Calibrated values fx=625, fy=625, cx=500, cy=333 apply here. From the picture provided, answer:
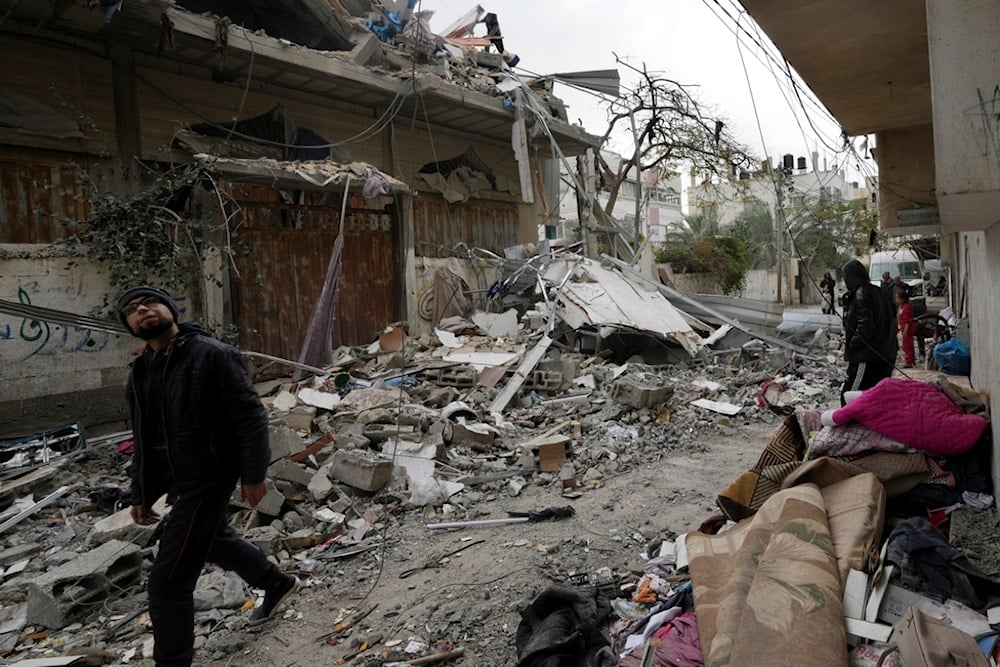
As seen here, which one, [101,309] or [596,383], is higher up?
[101,309]

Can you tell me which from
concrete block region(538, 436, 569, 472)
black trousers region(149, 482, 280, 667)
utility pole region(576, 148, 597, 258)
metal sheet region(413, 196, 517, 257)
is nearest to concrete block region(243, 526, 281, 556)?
black trousers region(149, 482, 280, 667)

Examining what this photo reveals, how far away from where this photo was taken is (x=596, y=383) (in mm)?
7988

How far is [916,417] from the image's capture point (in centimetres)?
326

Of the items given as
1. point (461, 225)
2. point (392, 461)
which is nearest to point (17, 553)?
point (392, 461)

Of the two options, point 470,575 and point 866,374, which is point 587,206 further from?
point 470,575

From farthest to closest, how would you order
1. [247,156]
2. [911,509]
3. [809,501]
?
[247,156], [911,509], [809,501]

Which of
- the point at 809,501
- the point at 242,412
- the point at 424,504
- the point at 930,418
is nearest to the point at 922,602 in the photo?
the point at 809,501

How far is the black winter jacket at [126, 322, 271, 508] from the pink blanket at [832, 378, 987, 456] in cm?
301

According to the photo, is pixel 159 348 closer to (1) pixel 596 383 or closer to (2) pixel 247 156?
(1) pixel 596 383

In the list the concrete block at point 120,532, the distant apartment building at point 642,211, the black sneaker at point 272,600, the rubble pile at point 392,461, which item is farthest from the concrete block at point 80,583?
the distant apartment building at point 642,211

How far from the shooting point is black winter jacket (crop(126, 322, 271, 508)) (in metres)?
2.57

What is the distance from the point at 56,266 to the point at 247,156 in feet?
9.78

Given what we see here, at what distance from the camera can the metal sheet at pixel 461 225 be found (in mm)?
11016

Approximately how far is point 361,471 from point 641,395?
3237mm
